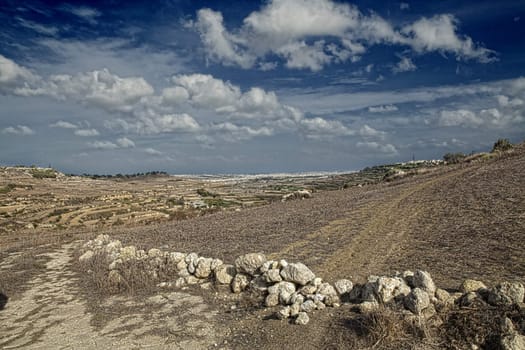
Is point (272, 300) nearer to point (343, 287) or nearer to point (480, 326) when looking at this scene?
point (343, 287)

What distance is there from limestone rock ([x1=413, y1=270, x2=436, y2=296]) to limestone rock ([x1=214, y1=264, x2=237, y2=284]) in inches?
216

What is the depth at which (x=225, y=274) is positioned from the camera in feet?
36.2

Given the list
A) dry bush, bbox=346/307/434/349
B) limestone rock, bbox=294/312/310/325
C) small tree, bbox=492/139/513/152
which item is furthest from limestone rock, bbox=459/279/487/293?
small tree, bbox=492/139/513/152

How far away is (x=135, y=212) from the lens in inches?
1929

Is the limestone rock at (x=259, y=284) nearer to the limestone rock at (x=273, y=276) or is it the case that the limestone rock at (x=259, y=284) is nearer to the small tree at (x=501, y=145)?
the limestone rock at (x=273, y=276)

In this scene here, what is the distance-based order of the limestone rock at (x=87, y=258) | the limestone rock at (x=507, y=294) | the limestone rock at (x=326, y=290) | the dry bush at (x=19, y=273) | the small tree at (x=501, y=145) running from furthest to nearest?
the small tree at (x=501, y=145) < the limestone rock at (x=87, y=258) < the dry bush at (x=19, y=273) < the limestone rock at (x=326, y=290) < the limestone rock at (x=507, y=294)

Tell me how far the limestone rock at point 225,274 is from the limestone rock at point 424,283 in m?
5.49

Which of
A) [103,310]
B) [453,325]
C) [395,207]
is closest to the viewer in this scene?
[453,325]

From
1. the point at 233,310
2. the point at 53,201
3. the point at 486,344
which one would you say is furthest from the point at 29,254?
the point at 53,201

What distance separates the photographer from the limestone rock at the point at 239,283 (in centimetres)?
1025

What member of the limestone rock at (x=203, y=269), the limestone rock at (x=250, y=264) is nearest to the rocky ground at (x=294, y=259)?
the limestone rock at (x=203, y=269)

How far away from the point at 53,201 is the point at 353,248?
205 feet

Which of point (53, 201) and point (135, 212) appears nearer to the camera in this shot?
point (135, 212)

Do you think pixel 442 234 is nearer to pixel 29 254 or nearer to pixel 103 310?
pixel 103 310
